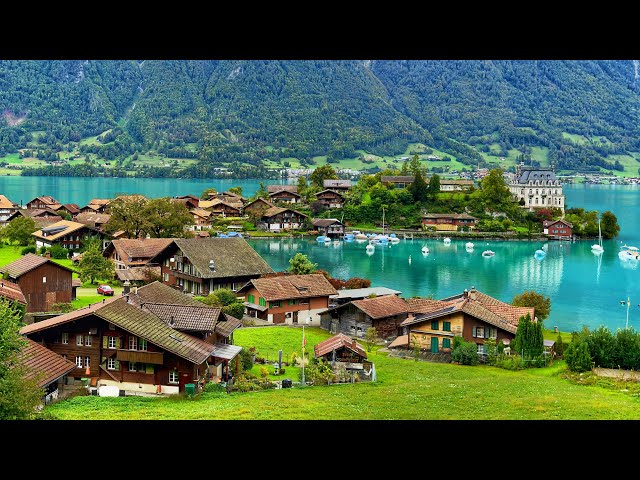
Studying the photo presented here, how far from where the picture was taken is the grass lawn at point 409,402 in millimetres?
7086

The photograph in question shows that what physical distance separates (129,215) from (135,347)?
18.2 metres

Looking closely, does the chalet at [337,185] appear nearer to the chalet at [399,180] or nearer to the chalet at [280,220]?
the chalet at [399,180]

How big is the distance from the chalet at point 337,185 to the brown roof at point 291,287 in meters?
34.3

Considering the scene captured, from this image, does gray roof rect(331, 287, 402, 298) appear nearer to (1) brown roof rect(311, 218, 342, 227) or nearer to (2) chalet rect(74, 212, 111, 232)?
(2) chalet rect(74, 212, 111, 232)

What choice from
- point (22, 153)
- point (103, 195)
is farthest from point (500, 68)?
point (103, 195)

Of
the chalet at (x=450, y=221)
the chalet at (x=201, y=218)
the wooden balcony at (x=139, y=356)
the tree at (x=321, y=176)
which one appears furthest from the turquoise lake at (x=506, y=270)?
the tree at (x=321, y=176)

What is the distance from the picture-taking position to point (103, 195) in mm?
65500

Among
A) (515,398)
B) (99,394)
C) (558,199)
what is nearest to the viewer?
(515,398)

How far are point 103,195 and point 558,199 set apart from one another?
135 ft

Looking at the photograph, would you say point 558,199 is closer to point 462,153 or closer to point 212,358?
point 212,358

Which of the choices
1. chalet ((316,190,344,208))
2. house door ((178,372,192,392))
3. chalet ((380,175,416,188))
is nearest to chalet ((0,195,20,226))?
chalet ((316,190,344,208))

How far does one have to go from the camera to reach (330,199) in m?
52.2

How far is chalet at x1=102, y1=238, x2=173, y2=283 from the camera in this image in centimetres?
2228

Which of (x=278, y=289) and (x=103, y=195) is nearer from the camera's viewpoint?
(x=278, y=289)
